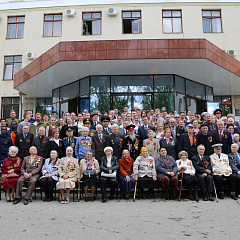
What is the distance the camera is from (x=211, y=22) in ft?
55.9

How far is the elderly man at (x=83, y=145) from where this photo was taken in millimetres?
7391

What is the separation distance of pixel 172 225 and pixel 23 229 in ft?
8.75

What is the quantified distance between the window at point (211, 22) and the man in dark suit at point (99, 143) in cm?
1280

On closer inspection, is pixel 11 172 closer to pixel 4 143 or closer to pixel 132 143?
pixel 4 143

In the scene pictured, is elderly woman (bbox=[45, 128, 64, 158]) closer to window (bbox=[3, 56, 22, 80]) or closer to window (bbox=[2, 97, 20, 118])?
window (bbox=[2, 97, 20, 118])

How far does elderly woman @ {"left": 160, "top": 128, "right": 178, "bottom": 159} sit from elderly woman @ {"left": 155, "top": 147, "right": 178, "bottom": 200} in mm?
360

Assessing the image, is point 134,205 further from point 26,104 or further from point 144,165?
point 26,104

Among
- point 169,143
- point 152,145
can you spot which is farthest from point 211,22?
point 152,145

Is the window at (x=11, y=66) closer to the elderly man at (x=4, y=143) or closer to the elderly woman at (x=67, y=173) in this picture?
the elderly man at (x=4, y=143)

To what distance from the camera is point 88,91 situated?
14109 millimetres

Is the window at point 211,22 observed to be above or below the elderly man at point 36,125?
above

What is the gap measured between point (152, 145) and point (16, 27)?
15385mm

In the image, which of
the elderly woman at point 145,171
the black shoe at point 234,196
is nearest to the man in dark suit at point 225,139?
the black shoe at point 234,196

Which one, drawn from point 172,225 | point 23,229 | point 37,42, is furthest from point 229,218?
point 37,42
